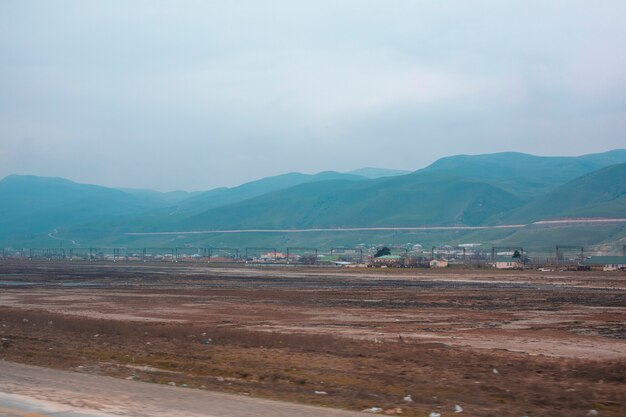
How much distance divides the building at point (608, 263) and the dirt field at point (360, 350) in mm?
70697

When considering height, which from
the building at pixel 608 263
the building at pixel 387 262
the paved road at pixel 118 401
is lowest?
the building at pixel 608 263

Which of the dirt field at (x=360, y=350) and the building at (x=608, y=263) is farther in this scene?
the building at (x=608, y=263)

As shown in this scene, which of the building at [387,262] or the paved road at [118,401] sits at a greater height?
the paved road at [118,401]

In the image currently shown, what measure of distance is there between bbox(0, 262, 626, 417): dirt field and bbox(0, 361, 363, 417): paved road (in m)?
1.00

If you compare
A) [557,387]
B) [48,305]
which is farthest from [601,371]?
[48,305]

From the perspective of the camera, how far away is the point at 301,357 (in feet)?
66.8

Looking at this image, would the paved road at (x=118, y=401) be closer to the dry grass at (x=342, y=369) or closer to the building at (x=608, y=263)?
the dry grass at (x=342, y=369)

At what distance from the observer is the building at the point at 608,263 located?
107300 mm

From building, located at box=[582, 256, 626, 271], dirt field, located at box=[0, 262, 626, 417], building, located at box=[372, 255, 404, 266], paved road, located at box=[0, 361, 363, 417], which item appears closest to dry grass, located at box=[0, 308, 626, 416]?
dirt field, located at box=[0, 262, 626, 417]

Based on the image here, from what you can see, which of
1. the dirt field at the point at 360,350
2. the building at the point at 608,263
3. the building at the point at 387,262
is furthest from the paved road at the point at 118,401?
the building at the point at 387,262

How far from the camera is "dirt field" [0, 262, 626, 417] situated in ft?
50.2

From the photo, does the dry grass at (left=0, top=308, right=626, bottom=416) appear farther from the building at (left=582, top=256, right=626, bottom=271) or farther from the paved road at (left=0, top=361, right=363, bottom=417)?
the building at (left=582, top=256, right=626, bottom=271)

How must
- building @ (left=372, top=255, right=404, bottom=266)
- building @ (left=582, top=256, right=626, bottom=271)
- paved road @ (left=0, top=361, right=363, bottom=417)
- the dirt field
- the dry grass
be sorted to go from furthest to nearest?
building @ (left=372, top=255, right=404, bottom=266) < building @ (left=582, top=256, right=626, bottom=271) < the dirt field < the dry grass < paved road @ (left=0, top=361, right=363, bottom=417)

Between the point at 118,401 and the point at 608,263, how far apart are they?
113m
